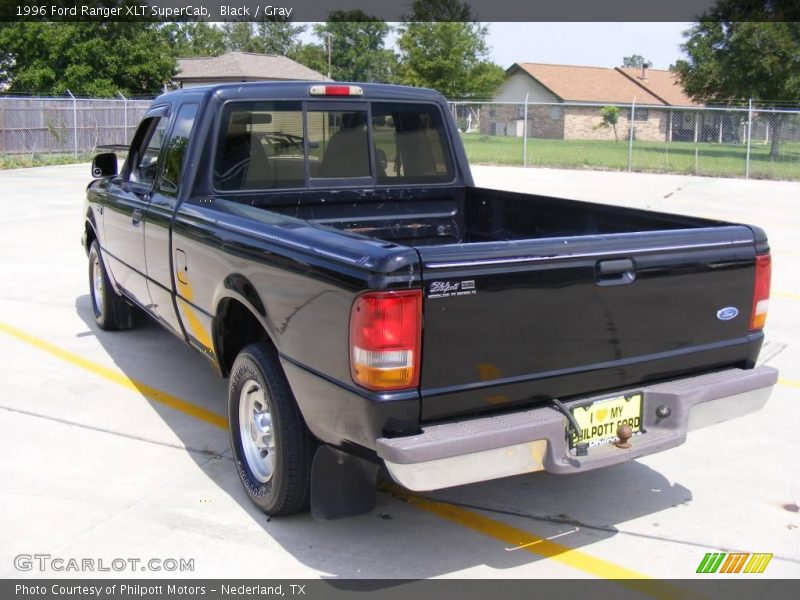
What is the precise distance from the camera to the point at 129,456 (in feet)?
15.8

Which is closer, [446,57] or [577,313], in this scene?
[577,313]

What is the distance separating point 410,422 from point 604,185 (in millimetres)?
19204

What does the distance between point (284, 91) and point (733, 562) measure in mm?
3467

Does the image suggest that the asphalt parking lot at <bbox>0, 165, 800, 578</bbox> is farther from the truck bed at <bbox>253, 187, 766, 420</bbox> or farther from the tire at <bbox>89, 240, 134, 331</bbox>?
the truck bed at <bbox>253, 187, 766, 420</bbox>

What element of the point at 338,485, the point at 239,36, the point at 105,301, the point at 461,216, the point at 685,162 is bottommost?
the point at 338,485

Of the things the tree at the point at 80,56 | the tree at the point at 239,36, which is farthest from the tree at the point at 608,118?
the tree at the point at 239,36

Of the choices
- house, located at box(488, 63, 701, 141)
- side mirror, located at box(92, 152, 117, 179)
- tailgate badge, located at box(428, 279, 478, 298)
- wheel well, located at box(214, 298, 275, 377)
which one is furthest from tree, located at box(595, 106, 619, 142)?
tailgate badge, located at box(428, 279, 478, 298)

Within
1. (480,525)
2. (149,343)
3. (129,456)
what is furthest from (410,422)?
(149,343)

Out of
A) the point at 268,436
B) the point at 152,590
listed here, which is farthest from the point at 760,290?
the point at 152,590

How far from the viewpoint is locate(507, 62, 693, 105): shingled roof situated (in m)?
64.6

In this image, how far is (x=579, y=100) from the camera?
64.8m

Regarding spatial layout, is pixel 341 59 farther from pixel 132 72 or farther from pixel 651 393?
pixel 651 393

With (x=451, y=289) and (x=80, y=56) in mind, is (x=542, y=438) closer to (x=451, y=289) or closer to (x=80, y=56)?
(x=451, y=289)

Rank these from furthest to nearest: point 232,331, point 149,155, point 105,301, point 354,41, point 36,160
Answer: point 354,41
point 36,160
point 105,301
point 149,155
point 232,331
